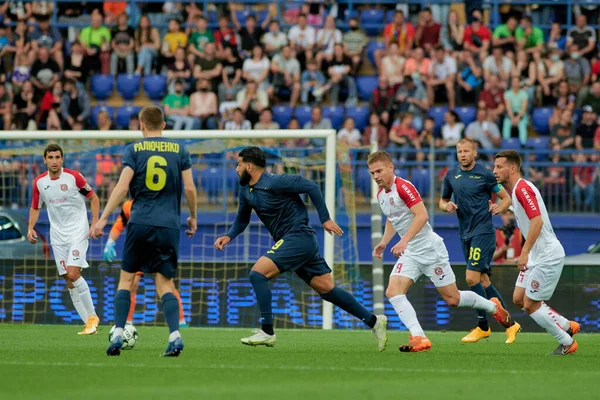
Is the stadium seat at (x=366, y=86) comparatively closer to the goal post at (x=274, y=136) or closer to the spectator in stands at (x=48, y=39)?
the spectator in stands at (x=48, y=39)

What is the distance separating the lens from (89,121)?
24016mm

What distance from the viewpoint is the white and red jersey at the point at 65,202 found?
13609 mm

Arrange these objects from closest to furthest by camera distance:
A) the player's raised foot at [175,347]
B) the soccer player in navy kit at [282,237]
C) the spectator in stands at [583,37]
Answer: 1. the player's raised foot at [175,347]
2. the soccer player in navy kit at [282,237]
3. the spectator in stands at [583,37]

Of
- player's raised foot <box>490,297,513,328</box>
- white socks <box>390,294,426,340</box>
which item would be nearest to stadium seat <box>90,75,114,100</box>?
player's raised foot <box>490,297,513,328</box>

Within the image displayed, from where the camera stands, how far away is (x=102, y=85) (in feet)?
82.8

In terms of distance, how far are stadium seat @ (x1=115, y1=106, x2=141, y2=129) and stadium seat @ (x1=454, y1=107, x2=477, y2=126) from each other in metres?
6.55

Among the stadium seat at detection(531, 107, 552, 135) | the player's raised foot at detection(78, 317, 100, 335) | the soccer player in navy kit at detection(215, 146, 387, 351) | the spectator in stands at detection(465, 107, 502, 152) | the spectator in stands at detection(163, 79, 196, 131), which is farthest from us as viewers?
the stadium seat at detection(531, 107, 552, 135)

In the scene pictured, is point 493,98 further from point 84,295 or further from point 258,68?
point 84,295

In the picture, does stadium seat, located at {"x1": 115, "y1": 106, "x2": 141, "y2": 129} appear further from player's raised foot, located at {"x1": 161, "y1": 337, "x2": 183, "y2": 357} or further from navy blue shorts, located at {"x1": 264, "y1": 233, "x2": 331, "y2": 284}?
player's raised foot, located at {"x1": 161, "y1": 337, "x2": 183, "y2": 357}

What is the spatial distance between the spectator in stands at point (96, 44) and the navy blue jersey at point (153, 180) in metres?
16.2

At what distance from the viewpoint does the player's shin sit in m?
10.9

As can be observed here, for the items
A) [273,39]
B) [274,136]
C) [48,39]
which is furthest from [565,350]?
[48,39]

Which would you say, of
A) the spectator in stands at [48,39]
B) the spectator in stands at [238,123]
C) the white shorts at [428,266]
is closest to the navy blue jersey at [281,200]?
the white shorts at [428,266]

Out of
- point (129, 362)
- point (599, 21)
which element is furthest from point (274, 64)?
point (129, 362)
